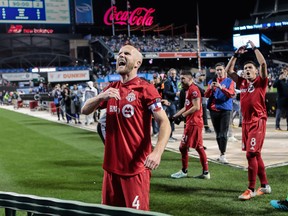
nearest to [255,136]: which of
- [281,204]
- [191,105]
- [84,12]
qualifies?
[281,204]

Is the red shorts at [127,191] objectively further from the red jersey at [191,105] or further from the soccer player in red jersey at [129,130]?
the red jersey at [191,105]

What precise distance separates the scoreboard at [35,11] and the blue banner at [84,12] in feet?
10.1

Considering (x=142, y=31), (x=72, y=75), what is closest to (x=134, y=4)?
(x=142, y=31)

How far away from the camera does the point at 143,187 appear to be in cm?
373

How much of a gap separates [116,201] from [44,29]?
68923 mm

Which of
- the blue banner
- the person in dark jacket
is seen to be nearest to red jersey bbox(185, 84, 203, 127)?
the person in dark jacket

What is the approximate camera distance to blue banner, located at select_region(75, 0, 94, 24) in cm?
7009

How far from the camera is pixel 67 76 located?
1774 inches

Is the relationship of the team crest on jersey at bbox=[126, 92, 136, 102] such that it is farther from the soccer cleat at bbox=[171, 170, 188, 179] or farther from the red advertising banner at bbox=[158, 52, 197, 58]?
the red advertising banner at bbox=[158, 52, 197, 58]

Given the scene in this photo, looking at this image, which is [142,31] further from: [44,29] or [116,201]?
[116,201]

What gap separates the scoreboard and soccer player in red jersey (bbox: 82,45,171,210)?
6459 cm

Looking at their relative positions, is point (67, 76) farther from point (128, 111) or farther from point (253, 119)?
point (128, 111)

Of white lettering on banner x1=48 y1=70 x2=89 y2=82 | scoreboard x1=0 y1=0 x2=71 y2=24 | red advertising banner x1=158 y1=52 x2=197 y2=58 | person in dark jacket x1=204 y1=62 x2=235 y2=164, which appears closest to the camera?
person in dark jacket x1=204 y1=62 x2=235 y2=164

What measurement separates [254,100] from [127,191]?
3.23 metres
